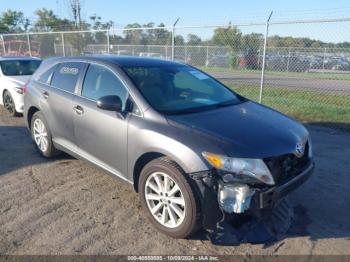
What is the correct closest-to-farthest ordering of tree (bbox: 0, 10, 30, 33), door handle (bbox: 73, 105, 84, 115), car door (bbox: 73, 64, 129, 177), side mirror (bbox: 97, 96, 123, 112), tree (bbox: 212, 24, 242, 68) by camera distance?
side mirror (bbox: 97, 96, 123, 112), car door (bbox: 73, 64, 129, 177), door handle (bbox: 73, 105, 84, 115), tree (bbox: 212, 24, 242, 68), tree (bbox: 0, 10, 30, 33)

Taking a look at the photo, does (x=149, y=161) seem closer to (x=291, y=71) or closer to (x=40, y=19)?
(x=291, y=71)

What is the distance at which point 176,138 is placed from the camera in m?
3.27

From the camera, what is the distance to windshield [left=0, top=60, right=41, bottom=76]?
866 cm

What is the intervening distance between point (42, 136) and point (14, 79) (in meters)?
3.51

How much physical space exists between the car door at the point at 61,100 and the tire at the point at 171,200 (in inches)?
62.8

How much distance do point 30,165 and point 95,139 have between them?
165 centimetres

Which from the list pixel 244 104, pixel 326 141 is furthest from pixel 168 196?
pixel 326 141

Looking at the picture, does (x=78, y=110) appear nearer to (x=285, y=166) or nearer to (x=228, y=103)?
(x=228, y=103)

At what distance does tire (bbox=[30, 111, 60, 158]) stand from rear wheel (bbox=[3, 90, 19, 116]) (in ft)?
9.67

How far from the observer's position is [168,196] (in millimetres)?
3391

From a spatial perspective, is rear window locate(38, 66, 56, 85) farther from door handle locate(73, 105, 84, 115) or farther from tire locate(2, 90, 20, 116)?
tire locate(2, 90, 20, 116)

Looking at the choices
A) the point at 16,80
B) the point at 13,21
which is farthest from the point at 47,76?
the point at 13,21

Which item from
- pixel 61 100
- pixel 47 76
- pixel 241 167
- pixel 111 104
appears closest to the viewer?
pixel 241 167

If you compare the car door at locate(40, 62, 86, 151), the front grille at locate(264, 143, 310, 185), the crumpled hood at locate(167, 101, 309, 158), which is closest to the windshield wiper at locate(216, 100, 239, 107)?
the crumpled hood at locate(167, 101, 309, 158)
